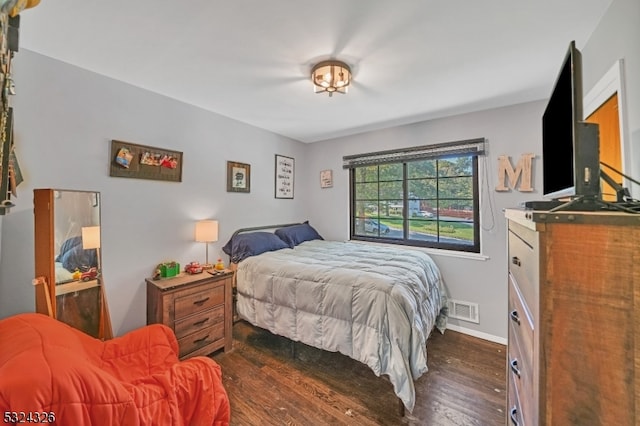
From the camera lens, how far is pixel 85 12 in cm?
144

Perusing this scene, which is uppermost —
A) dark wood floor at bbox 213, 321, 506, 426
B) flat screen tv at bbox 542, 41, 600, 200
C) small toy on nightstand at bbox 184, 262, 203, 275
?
flat screen tv at bbox 542, 41, 600, 200

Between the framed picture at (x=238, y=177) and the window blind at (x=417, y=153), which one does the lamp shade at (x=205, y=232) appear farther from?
the window blind at (x=417, y=153)

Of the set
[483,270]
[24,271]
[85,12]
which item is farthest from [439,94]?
[24,271]

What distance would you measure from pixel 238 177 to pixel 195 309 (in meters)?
1.64

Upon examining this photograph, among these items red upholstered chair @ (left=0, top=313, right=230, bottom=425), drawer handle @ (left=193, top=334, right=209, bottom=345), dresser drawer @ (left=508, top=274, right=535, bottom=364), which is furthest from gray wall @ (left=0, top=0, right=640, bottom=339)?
dresser drawer @ (left=508, top=274, right=535, bottom=364)

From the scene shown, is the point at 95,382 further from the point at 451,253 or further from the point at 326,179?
the point at 326,179

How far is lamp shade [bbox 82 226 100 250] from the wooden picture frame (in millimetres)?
506

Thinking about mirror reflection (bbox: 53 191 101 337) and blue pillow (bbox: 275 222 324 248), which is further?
blue pillow (bbox: 275 222 324 248)

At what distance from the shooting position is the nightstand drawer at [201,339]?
217 cm

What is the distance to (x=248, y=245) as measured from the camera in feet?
9.71

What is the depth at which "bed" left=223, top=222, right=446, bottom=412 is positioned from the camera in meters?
1.74

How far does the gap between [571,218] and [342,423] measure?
177cm

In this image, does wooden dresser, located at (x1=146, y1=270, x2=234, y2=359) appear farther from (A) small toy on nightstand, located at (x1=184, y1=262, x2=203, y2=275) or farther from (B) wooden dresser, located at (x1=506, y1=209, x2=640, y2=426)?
(B) wooden dresser, located at (x1=506, y1=209, x2=640, y2=426)

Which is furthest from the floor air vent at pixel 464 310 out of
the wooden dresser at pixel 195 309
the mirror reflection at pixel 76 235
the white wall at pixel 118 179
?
the mirror reflection at pixel 76 235
